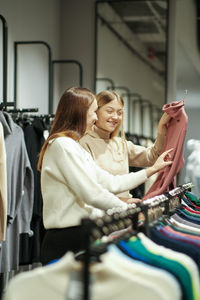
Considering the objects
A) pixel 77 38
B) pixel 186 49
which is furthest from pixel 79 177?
pixel 77 38

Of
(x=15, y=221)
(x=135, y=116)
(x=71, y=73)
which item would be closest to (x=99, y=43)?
(x=71, y=73)

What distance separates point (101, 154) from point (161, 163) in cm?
45

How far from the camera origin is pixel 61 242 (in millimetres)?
2131

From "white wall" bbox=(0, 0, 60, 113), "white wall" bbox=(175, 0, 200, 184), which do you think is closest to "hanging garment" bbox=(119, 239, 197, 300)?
"white wall" bbox=(0, 0, 60, 113)

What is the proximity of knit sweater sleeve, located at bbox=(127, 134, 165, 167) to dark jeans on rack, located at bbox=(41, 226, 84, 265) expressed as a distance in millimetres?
899

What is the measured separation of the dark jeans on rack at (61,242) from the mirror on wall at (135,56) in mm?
3395

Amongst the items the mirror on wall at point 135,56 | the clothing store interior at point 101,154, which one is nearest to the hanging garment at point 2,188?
the clothing store interior at point 101,154

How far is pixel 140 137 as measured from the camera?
5.44m

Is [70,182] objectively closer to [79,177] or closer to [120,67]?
[79,177]

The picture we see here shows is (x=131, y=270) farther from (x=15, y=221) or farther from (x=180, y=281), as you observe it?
(x=15, y=221)

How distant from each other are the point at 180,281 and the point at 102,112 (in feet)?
5.12

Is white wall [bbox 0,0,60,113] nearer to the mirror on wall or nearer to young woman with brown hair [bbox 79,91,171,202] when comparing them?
the mirror on wall

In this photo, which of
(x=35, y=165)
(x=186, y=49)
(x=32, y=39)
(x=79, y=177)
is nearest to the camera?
(x=79, y=177)

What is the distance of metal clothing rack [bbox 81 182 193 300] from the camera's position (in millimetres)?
1310
